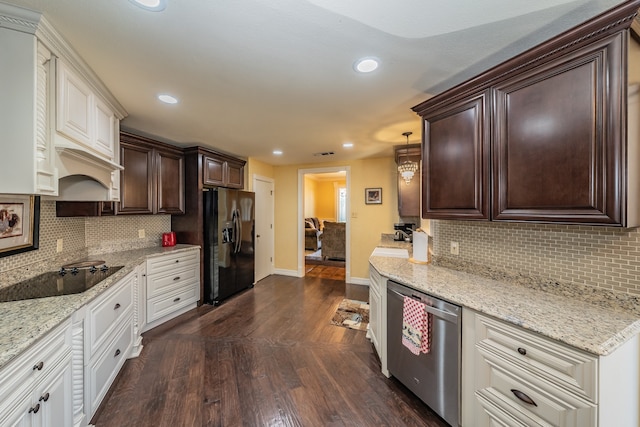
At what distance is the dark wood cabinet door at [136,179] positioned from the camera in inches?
109

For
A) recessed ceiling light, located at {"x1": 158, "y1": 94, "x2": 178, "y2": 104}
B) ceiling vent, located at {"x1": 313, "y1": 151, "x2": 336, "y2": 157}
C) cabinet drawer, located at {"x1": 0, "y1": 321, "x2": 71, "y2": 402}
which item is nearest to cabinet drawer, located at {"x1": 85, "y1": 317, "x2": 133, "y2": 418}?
cabinet drawer, located at {"x1": 0, "y1": 321, "x2": 71, "y2": 402}

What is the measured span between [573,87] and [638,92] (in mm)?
227

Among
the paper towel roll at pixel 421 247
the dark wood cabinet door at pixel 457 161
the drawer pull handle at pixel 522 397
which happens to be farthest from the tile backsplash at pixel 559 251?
the drawer pull handle at pixel 522 397

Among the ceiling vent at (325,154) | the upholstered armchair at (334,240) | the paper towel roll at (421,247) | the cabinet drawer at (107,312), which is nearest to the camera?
the cabinet drawer at (107,312)

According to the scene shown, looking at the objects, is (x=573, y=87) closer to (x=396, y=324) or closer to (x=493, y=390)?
(x=493, y=390)

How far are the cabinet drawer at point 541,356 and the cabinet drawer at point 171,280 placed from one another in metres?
3.13

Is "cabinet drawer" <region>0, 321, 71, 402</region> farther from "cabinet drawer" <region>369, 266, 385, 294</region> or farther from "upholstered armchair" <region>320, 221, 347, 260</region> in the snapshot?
"upholstered armchair" <region>320, 221, 347, 260</region>

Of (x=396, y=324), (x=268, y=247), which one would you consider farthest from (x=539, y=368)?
(x=268, y=247)

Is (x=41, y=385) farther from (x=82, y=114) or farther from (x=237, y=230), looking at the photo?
(x=237, y=230)

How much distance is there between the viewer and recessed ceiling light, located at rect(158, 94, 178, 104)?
2.03 metres

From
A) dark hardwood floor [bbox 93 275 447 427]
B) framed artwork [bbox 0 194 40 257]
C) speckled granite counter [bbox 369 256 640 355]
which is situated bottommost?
dark hardwood floor [bbox 93 275 447 427]

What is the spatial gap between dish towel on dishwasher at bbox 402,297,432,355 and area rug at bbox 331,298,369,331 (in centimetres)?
115

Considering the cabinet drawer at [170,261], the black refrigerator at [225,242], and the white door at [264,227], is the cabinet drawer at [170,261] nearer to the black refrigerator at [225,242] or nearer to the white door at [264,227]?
the black refrigerator at [225,242]

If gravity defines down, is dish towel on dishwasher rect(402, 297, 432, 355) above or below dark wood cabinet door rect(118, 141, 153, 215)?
below
